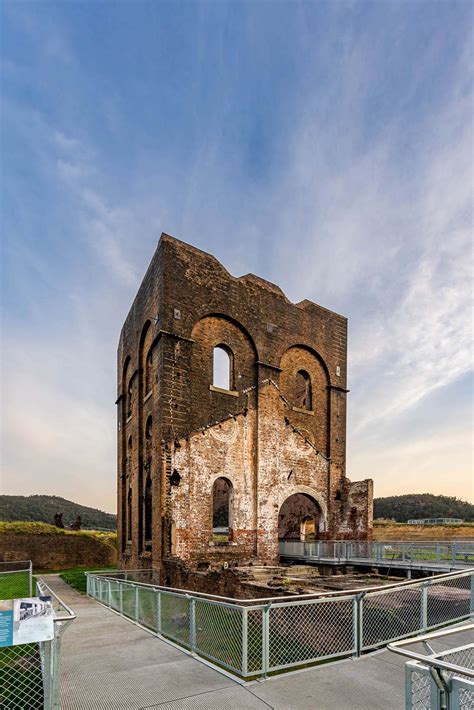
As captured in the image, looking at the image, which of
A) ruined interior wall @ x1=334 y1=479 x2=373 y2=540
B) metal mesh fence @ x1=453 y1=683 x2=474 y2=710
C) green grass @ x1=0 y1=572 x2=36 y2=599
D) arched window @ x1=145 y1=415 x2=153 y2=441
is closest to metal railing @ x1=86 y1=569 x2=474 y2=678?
metal mesh fence @ x1=453 y1=683 x2=474 y2=710

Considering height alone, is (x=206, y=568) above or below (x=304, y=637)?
below

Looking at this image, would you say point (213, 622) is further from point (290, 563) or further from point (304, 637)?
point (290, 563)

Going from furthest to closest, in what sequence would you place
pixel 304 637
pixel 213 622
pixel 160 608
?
pixel 160 608 < pixel 304 637 < pixel 213 622

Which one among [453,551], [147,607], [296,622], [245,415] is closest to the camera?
[296,622]

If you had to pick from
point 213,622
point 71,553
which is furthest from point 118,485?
point 213,622

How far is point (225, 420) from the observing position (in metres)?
21.1

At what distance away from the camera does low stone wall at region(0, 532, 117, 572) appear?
2828 cm

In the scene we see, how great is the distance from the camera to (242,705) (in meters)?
5.32

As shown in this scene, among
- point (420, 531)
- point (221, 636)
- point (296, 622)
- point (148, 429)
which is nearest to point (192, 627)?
point (221, 636)

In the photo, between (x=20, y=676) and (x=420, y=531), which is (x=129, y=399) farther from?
(x=420, y=531)

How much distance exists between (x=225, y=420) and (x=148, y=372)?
4616 mm

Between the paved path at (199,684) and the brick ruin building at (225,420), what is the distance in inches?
436

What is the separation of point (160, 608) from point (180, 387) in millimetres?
11484

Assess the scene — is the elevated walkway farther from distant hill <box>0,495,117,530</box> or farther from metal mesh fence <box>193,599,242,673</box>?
distant hill <box>0,495,117,530</box>
